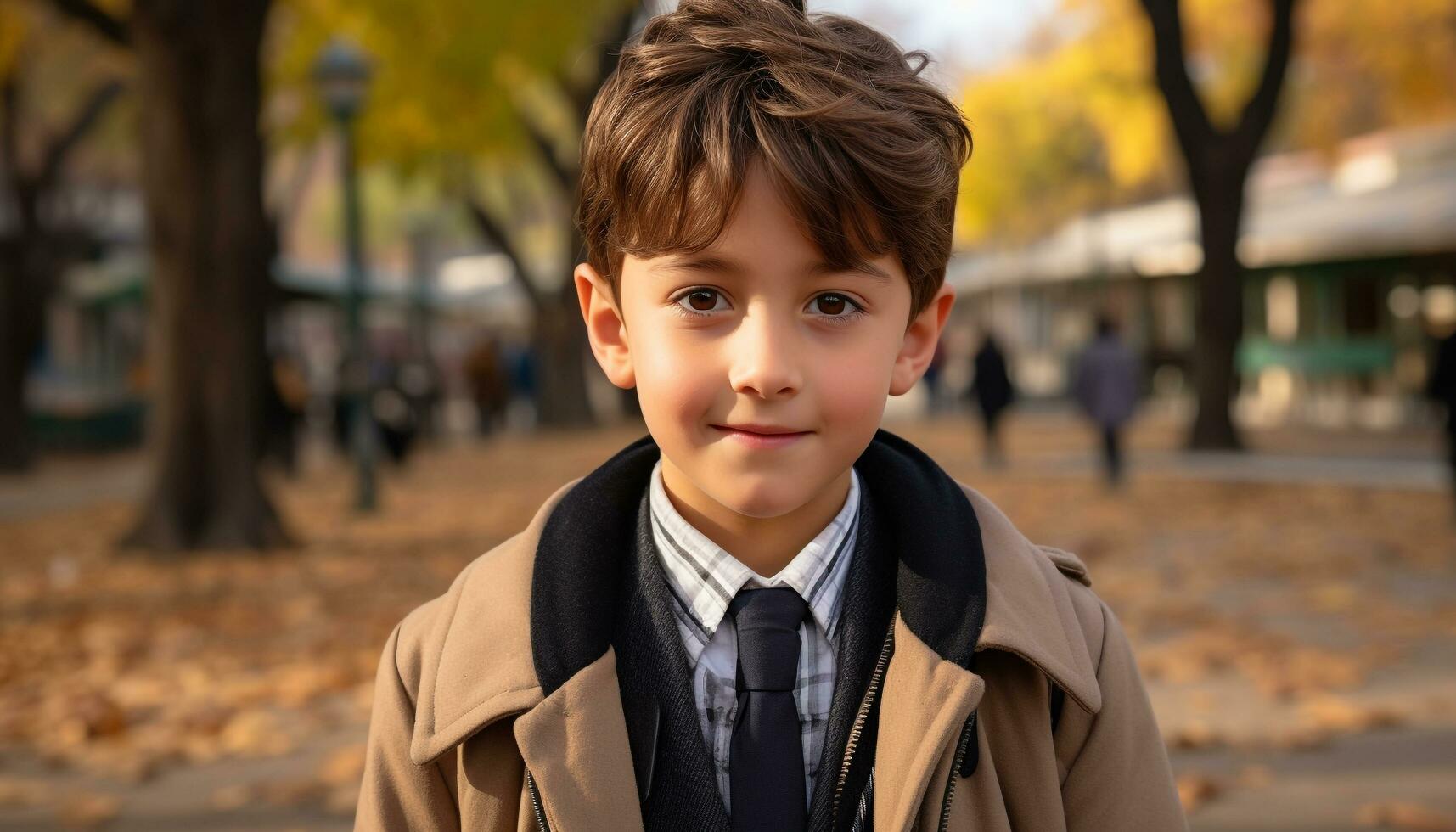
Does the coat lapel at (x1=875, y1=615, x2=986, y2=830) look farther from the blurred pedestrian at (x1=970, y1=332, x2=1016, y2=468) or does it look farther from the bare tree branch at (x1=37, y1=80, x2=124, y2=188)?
the bare tree branch at (x1=37, y1=80, x2=124, y2=188)

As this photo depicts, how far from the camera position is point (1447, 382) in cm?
1211

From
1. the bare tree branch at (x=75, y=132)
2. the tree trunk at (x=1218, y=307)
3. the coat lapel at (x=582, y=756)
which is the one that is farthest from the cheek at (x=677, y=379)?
the bare tree branch at (x=75, y=132)

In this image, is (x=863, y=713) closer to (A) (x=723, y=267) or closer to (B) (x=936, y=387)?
(A) (x=723, y=267)

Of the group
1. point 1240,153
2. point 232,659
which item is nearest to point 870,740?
point 232,659

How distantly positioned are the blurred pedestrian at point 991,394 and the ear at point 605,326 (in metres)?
16.6

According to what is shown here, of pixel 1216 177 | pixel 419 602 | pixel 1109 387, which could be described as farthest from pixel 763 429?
pixel 1216 177

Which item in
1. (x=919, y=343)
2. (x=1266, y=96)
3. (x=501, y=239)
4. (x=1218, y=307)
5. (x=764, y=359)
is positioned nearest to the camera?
(x=764, y=359)

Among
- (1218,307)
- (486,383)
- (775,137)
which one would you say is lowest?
(486,383)

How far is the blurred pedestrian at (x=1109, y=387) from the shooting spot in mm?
15266

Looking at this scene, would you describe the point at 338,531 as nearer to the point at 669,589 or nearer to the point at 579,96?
the point at 669,589

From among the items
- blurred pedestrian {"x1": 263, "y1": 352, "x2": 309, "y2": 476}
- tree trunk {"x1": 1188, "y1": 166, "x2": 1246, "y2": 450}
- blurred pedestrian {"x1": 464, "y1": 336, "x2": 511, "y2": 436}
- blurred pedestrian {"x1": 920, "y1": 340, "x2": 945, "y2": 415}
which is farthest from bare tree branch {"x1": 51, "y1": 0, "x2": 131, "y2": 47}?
blurred pedestrian {"x1": 920, "y1": 340, "x2": 945, "y2": 415}

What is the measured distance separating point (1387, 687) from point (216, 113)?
28.7ft

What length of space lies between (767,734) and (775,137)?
27.6 inches

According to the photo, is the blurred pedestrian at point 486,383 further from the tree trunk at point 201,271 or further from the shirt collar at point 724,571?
the shirt collar at point 724,571
